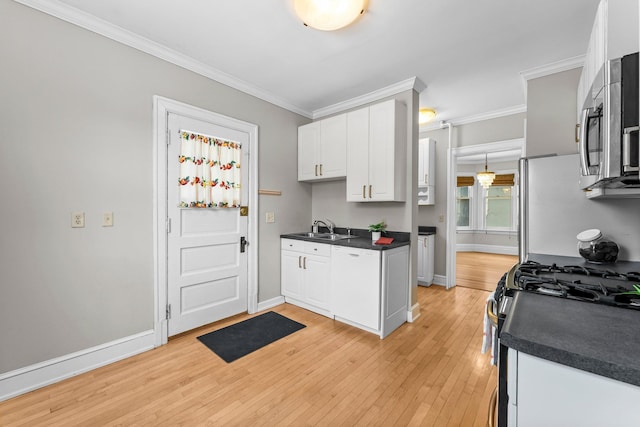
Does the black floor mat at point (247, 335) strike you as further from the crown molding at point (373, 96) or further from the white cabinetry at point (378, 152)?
the crown molding at point (373, 96)

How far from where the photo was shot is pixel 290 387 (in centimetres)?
191

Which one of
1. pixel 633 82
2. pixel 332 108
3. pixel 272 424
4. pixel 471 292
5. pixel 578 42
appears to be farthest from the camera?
pixel 471 292

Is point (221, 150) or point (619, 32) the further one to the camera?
point (221, 150)

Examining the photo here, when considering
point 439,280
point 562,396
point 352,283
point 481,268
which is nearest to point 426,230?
point 439,280

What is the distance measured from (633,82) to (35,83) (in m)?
3.14

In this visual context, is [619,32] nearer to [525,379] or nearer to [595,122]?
[595,122]

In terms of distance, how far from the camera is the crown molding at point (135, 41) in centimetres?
191

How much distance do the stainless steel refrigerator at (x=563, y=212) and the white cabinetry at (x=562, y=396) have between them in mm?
1722

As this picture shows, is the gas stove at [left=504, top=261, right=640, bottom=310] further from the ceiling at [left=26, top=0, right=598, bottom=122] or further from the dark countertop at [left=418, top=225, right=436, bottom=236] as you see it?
the dark countertop at [left=418, top=225, right=436, bottom=236]

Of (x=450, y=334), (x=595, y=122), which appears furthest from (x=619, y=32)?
(x=450, y=334)

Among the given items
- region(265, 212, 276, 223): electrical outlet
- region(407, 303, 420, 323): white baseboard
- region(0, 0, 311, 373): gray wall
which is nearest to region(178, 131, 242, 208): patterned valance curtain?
region(0, 0, 311, 373): gray wall

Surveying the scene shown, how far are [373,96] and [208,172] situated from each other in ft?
6.82

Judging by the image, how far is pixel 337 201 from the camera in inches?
146

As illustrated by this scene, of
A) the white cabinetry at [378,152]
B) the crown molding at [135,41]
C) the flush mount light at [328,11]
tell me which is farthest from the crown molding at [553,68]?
the crown molding at [135,41]
